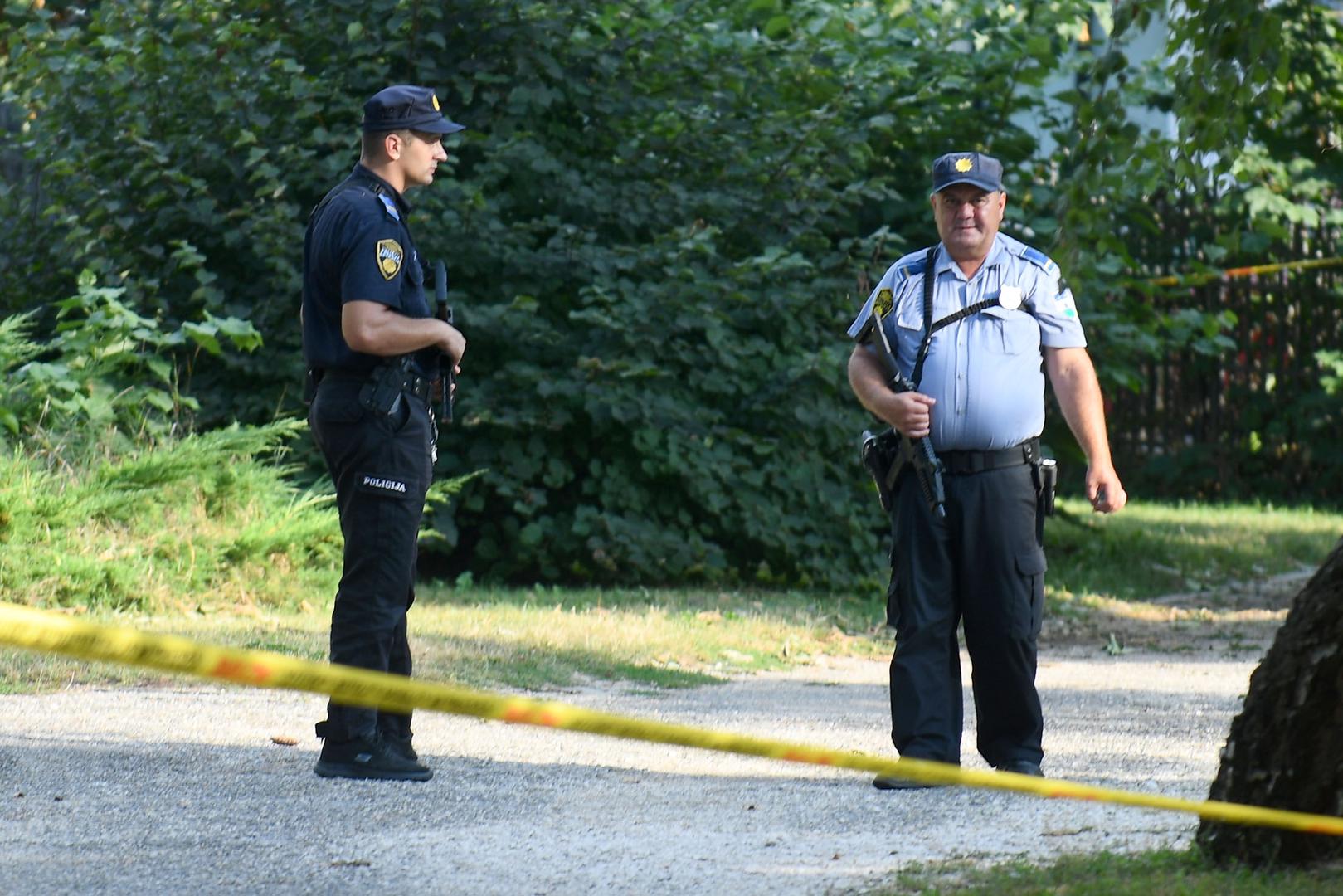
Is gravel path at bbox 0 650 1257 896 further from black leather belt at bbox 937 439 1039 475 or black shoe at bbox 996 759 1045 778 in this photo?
black leather belt at bbox 937 439 1039 475

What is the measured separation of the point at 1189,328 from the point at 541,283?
14.2 ft

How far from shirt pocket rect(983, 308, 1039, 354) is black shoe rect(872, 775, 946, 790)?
4.20ft

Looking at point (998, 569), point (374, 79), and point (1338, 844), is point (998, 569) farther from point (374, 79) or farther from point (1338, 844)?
point (374, 79)

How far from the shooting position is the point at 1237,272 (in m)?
12.3

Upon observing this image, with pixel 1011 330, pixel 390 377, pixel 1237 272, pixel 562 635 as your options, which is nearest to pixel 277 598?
pixel 562 635

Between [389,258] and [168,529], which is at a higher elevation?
[389,258]

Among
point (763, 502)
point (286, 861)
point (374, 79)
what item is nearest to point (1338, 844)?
point (286, 861)

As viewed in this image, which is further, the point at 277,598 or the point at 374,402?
the point at 277,598

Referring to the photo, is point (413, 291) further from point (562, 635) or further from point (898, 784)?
point (562, 635)

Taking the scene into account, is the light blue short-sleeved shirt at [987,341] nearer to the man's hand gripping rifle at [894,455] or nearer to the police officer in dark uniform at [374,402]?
the man's hand gripping rifle at [894,455]

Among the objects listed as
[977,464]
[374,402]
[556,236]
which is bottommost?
[977,464]

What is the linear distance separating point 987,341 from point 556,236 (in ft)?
17.1

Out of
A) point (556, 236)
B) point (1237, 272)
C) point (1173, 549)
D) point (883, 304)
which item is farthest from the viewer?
point (1173, 549)

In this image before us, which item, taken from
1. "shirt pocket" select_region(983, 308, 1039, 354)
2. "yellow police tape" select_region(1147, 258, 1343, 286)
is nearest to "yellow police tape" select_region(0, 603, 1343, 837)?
"shirt pocket" select_region(983, 308, 1039, 354)
